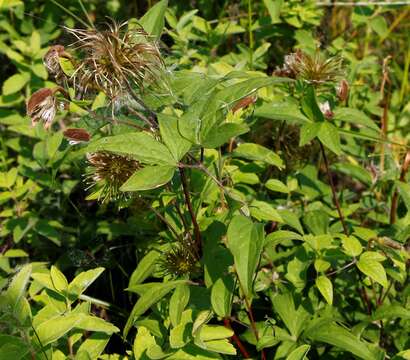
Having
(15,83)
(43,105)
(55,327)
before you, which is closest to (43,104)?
(43,105)

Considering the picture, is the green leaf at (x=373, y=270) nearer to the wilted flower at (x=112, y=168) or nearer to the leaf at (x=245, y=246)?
the leaf at (x=245, y=246)

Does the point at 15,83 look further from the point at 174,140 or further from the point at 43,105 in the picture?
the point at 174,140

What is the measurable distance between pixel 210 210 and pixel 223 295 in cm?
30

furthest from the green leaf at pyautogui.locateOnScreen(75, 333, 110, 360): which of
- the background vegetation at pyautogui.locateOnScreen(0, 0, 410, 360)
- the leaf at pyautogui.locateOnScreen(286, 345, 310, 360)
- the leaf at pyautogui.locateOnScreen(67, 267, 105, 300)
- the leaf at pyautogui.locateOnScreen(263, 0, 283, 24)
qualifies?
the leaf at pyautogui.locateOnScreen(263, 0, 283, 24)

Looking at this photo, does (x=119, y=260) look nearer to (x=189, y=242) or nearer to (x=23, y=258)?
(x=23, y=258)

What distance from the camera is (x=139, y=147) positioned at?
3.90ft

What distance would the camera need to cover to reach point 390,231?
1.73 meters

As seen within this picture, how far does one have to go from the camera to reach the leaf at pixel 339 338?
53.7 inches

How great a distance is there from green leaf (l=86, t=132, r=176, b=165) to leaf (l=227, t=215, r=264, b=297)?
6.7 inches

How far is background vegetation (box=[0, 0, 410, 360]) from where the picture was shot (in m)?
1.27

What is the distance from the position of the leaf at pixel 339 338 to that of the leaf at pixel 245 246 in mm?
299

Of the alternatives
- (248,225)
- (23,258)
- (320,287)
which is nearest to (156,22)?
(248,225)

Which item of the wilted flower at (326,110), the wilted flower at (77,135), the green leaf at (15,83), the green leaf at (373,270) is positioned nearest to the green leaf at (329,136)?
the wilted flower at (326,110)

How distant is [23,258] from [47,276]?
77 cm
